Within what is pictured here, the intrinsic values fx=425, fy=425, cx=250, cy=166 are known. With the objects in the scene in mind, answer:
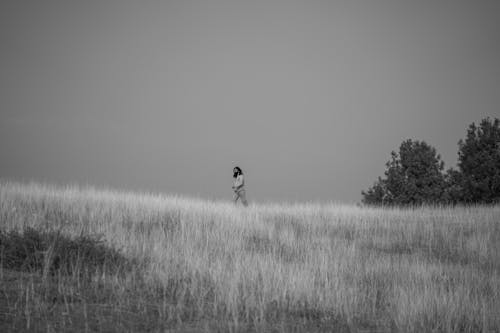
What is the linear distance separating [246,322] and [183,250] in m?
4.10

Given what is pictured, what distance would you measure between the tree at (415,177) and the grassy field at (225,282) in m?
14.0

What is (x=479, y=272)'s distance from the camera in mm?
9133

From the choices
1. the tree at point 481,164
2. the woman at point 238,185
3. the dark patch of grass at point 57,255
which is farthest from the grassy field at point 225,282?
the tree at point 481,164

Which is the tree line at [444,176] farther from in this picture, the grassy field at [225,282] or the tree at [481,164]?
the grassy field at [225,282]

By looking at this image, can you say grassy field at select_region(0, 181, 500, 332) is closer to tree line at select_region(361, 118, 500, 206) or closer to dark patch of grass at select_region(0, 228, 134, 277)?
dark patch of grass at select_region(0, 228, 134, 277)

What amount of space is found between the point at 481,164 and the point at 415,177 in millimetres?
3862

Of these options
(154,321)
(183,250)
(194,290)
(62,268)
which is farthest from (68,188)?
(154,321)

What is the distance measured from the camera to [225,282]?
244 inches

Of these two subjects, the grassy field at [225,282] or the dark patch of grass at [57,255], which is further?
the dark patch of grass at [57,255]

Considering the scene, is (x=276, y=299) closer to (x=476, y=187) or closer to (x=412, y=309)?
(x=412, y=309)

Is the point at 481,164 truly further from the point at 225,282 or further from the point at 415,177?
the point at 225,282

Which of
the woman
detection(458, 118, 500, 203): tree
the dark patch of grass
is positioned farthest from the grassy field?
detection(458, 118, 500, 203): tree

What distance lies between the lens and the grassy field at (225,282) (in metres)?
4.72

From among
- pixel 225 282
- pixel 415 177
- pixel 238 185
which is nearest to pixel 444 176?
pixel 415 177
